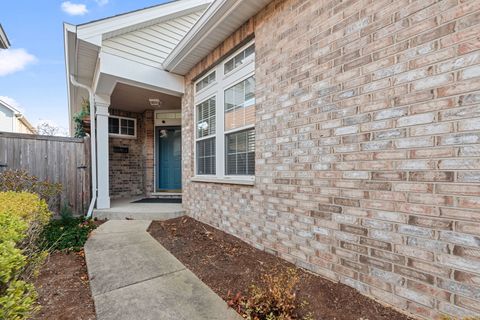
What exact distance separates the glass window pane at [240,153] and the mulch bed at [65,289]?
2.38 meters

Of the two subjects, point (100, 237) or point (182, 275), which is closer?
point (182, 275)

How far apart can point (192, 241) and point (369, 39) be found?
3.45 metres

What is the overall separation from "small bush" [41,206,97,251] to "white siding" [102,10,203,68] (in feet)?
11.0

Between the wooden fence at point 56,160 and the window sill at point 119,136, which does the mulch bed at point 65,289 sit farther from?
the window sill at point 119,136

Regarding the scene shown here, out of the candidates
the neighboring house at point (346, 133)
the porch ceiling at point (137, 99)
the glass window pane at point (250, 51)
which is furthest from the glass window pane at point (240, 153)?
the porch ceiling at point (137, 99)

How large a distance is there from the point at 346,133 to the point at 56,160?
5751mm

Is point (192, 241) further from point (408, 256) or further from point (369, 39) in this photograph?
point (369, 39)

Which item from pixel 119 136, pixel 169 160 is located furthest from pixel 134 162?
pixel 169 160

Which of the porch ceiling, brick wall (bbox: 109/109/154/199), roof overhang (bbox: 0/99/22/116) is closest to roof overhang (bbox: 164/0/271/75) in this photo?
the porch ceiling

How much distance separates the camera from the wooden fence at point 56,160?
15.1 feet

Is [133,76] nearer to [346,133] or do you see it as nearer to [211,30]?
[211,30]

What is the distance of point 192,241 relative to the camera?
371 cm

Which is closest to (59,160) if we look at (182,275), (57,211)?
(57,211)

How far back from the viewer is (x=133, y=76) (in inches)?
188
